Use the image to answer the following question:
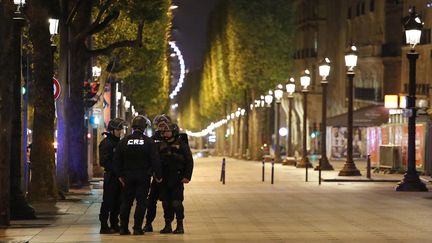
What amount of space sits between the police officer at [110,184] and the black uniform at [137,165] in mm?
608

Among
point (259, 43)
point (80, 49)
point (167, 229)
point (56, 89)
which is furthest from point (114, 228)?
point (259, 43)

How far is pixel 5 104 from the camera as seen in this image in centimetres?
2028

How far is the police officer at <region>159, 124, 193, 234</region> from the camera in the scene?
1934 cm

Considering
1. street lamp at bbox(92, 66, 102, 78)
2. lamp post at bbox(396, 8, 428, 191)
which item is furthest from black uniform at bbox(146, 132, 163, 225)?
street lamp at bbox(92, 66, 102, 78)

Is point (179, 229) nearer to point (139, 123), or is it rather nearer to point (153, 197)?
point (153, 197)

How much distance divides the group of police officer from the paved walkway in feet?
1.30

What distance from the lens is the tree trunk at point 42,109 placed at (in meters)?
28.1

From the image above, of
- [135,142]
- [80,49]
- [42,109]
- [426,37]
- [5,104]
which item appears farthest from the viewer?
[426,37]

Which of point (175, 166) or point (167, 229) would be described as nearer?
point (175, 166)

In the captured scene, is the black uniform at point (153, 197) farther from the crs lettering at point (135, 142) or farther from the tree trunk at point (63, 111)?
the tree trunk at point (63, 111)

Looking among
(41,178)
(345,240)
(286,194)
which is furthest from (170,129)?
(286,194)

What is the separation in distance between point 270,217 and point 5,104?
20.9ft

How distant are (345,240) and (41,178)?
1228cm

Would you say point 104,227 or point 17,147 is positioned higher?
point 17,147
